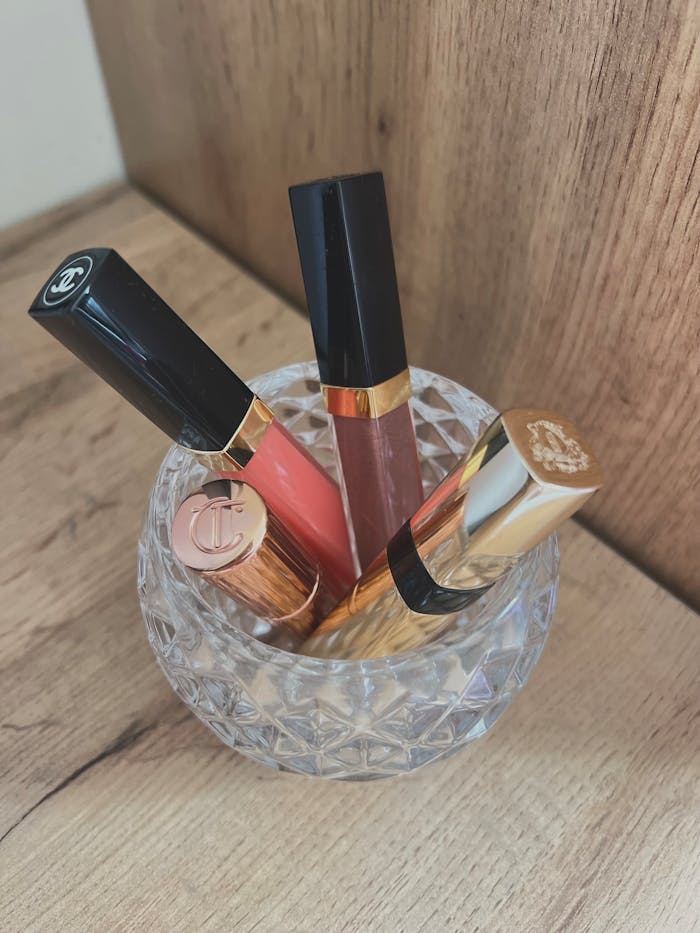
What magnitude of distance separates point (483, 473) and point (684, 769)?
15cm

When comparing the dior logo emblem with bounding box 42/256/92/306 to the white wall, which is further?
the white wall

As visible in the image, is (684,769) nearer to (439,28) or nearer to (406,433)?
(406,433)

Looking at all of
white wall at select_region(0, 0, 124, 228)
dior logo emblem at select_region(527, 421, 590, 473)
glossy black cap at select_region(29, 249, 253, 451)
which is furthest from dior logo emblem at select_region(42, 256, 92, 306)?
white wall at select_region(0, 0, 124, 228)

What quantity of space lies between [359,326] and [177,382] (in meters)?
0.05

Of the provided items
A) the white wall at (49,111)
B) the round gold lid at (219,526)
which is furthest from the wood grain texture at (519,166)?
the round gold lid at (219,526)

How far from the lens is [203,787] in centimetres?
26

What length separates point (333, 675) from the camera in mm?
211

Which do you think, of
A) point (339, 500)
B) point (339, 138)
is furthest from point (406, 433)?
point (339, 138)

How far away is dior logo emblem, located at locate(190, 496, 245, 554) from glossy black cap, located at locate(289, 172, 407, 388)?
5cm

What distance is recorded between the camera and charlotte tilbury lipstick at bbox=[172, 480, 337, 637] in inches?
7.9

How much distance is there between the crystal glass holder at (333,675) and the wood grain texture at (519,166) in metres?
0.07

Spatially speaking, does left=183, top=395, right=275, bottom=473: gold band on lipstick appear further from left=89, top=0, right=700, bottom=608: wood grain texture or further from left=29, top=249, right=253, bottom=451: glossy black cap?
left=89, top=0, right=700, bottom=608: wood grain texture

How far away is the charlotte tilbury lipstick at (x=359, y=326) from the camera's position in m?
0.21

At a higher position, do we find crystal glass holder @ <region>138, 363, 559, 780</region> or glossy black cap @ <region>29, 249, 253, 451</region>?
glossy black cap @ <region>29, 249, 253, 451</region>
